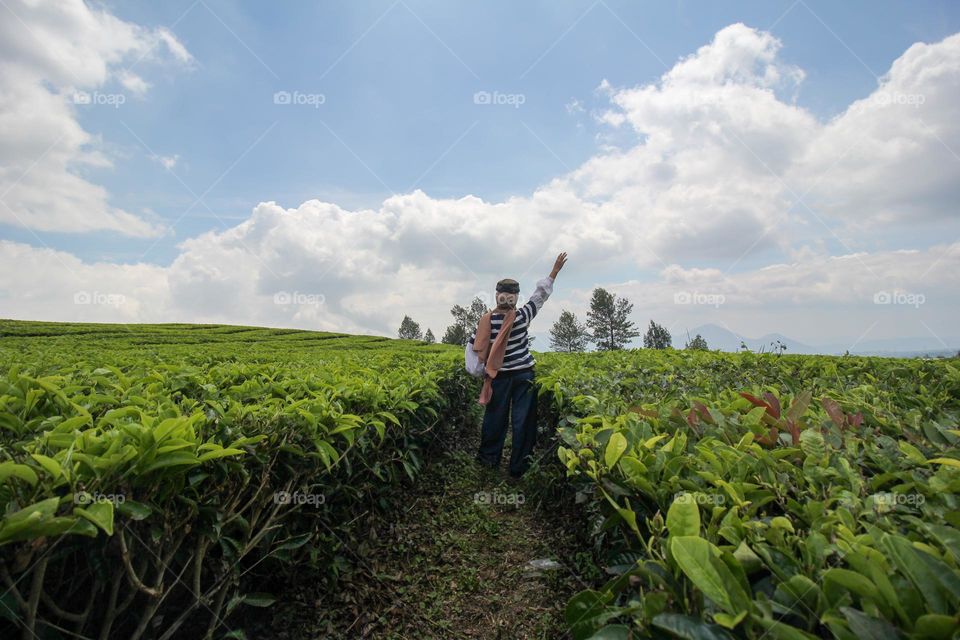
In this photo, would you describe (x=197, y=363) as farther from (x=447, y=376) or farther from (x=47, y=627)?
(x=47, y=627)

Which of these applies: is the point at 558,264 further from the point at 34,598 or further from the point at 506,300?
the point at 34,598

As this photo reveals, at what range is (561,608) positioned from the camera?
3.05 m

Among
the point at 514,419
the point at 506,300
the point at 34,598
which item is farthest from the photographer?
the point at 514,419

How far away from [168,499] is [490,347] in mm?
4033

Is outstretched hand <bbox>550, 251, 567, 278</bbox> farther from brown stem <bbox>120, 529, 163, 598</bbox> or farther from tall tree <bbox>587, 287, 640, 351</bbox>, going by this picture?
tall tree <bbox>587, 287, 640, 351</bbox>

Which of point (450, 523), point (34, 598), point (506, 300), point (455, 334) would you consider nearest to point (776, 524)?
point (34, 598)

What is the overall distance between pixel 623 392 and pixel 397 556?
219 cm

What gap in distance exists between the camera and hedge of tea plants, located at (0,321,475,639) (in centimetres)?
143

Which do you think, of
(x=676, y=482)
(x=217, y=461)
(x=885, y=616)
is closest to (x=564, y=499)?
(x=676, y=482)

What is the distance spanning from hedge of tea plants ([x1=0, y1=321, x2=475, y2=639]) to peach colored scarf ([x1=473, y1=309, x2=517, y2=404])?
6.84 feet

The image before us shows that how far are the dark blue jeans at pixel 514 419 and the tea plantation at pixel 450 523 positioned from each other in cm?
125

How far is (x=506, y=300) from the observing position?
550 cm

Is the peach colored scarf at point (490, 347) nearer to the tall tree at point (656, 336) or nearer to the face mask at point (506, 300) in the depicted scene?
the face mask at point (506, 300)

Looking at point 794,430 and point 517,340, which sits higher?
point 517,340
